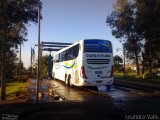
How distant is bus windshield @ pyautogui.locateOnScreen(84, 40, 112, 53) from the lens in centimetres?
2580

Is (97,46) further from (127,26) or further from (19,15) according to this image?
(127,26)

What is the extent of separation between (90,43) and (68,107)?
41.3 ft

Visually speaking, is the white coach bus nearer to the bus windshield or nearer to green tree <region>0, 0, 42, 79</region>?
the bus windshield

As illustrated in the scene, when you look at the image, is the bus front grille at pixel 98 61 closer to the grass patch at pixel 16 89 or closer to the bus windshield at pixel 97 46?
the bus windshield at pixel 97 46

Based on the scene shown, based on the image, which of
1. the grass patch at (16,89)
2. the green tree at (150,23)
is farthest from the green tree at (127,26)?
the grass patch at (16,89)

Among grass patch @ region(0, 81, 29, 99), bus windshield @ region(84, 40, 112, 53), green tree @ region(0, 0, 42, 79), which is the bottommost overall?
grass patch @ region(0, 81, 29, 99)

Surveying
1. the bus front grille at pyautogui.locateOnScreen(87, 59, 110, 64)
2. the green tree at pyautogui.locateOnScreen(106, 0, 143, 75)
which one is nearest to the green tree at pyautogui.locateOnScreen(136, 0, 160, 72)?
the green tree at pyautogui.locateOnScreen(106, 0, 143, 75)

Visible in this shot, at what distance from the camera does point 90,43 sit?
84.9 ft

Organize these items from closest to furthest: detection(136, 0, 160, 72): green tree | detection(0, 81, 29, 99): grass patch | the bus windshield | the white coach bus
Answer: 1. the white coach bus
2. the bus windshield
3. detection(0, 81, 29, 99): grass patch
4. detection(136, 0, 160, 72): green tree

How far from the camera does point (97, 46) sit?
1025 inches

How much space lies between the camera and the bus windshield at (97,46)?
25797mm

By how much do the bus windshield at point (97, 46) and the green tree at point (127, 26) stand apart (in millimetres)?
34574

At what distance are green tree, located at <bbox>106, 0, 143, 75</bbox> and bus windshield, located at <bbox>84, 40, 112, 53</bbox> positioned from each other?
3457 cm

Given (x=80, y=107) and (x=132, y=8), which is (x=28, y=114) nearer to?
(x=80, y=107)
